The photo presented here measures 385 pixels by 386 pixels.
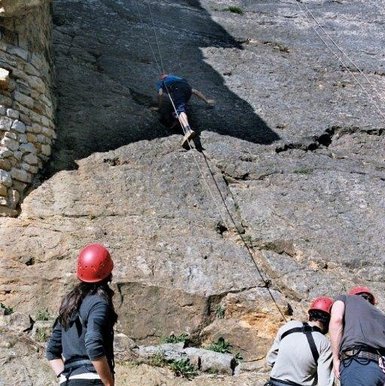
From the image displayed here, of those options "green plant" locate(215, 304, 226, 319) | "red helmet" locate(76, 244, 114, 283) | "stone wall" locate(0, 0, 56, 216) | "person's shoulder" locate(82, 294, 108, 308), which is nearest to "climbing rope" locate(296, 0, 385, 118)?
"green plant" locate(215, 304, 226, 319)

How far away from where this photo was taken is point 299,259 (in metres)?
8.50

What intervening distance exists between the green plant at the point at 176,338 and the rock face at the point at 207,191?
97mm

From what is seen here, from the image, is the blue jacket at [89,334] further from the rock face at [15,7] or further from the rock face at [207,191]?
the rock face at [15,7]

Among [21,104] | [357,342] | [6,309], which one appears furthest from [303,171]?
[357,342]

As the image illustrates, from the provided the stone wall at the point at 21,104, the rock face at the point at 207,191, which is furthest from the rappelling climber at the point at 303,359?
the stone wall at the point at 21,104

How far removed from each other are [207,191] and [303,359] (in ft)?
14.8

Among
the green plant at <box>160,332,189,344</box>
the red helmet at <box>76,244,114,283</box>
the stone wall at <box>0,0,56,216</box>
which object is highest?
the red helmet at <box>76,244,114,283</box>

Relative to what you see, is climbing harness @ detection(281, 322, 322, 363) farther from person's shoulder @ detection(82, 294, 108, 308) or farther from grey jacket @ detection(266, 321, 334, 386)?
person's shoulder @ detection(82, 294, 108, 308)

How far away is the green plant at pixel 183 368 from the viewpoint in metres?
6.55

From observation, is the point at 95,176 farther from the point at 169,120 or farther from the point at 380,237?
the point at 380,237

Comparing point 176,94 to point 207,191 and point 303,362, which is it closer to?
point 207,191

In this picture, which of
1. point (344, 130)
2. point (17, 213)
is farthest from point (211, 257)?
point (344, 130)

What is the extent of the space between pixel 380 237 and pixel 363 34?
847 centimetres

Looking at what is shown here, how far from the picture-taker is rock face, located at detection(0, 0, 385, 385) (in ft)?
24.5
